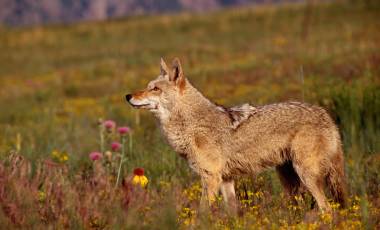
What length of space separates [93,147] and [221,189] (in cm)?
398

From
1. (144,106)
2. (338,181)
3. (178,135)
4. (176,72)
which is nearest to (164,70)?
(176,72)

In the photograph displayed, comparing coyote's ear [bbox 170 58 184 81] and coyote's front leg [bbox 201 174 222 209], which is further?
coyote's ear [bbox 170 58 184 81]

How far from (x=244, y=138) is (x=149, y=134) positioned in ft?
12.5

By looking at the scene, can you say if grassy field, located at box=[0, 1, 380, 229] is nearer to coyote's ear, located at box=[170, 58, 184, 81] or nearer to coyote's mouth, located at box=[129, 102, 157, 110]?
coyote's mouth, located at box=[129, 102, 157, 110]

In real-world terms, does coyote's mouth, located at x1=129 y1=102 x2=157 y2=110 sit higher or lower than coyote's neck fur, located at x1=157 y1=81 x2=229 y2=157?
higher

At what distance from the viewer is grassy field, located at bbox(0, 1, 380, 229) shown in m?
4.92

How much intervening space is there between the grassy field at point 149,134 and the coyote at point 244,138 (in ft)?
0.76

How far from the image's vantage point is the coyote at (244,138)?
6.20 meters

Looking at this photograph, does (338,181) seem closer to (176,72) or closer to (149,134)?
(176,72)

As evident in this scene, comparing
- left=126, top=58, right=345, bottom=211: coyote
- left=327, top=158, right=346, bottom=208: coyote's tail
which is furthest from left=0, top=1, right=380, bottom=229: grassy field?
left=126, top=58, right=345, bottom=211: coyote

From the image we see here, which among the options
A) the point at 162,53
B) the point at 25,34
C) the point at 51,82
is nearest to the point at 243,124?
the point at 51,82

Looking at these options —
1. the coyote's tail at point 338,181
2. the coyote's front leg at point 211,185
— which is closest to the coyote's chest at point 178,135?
the coyote's front leg at point 211,185

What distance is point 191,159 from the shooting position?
6.41 m

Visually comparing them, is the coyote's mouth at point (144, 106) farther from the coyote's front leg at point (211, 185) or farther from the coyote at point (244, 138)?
the coyote's front leg at point (211, 185)
